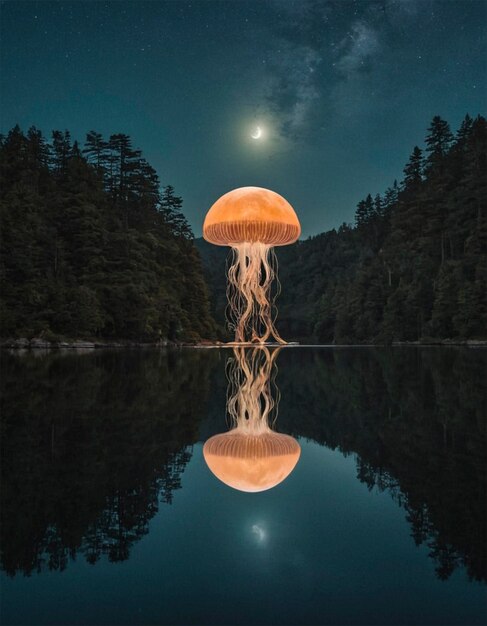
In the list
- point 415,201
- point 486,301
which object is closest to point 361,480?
point 486,301

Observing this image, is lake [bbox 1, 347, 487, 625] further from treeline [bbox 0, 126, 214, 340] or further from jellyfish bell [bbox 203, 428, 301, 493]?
treeline [bbox 0, 126, 214, 340]

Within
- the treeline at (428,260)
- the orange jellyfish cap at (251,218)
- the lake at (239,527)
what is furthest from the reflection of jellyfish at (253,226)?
the treeline at (428,260)

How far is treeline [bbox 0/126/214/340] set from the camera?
72.4 ft

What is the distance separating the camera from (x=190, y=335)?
33.6 m

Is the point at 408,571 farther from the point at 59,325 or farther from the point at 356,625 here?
the point at 59,325

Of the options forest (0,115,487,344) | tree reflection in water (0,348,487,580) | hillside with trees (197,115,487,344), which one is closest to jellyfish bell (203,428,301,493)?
tree reflection in water (0,348,487,580)

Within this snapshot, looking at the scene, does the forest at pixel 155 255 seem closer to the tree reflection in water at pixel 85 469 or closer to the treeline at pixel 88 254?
the treeline at pixel 88 254

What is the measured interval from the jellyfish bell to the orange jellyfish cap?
13413mm

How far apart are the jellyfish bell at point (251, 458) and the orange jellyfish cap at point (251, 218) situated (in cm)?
1341

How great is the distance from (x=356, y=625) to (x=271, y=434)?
224 centimetres

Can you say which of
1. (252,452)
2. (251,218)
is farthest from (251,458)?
(251,218)

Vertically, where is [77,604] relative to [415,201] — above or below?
below

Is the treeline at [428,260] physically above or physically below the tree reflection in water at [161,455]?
above

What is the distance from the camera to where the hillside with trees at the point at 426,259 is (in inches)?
1220
